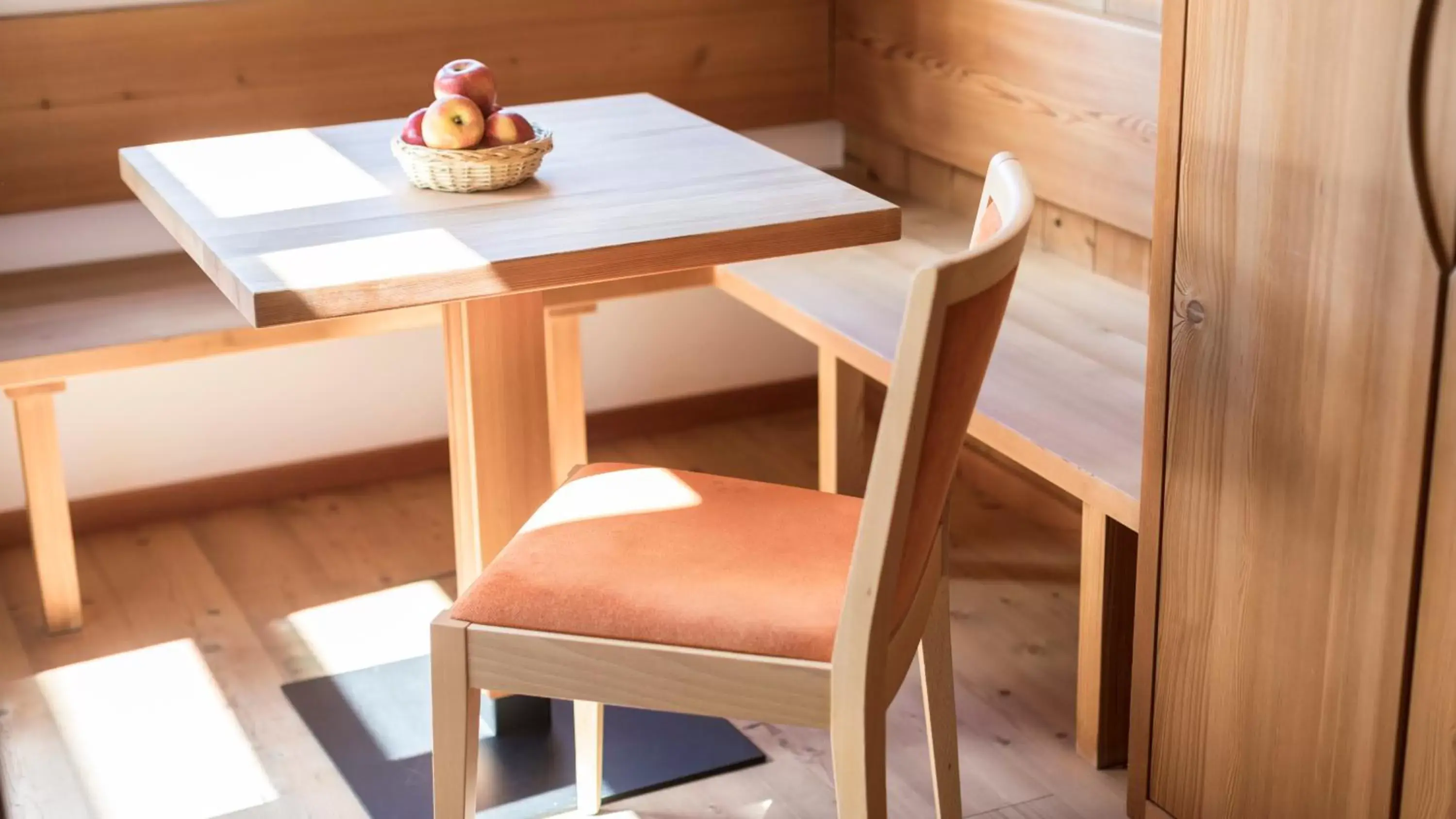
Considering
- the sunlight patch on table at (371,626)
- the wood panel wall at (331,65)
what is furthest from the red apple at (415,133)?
the wood panel wall at (331,65)

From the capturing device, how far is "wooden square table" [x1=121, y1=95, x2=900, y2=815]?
72.1 inches

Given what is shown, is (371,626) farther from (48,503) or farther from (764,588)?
(764,588)

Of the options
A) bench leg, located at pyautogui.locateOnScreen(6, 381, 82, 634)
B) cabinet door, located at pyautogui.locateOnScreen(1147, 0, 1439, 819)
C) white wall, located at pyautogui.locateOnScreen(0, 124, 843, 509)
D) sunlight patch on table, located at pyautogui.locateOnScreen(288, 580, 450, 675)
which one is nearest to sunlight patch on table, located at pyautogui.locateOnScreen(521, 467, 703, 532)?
cabinet door, located at pyautogui.locateOnScreen(1147, 0, 1439, 819)

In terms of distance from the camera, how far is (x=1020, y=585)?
2900 millimetres

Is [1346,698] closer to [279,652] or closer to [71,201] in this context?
[279,652]

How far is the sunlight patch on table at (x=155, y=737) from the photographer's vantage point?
2.30 meters

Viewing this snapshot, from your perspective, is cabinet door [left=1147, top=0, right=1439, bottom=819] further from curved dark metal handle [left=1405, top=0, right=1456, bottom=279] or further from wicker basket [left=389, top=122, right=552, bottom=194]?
wicker basket [left=389, top=122, right=552, bottom=194]

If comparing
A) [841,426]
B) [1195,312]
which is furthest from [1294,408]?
[841,426]

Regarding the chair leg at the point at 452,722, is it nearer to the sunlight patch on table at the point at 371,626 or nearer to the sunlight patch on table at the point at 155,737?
the sunlight patch on table at the point at 155,737

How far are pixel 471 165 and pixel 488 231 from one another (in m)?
0.18

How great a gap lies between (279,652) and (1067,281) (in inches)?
57.8

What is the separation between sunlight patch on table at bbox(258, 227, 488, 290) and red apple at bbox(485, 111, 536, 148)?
21 centimetres

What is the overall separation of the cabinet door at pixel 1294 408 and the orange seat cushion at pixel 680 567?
43cm

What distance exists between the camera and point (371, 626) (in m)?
2.78
